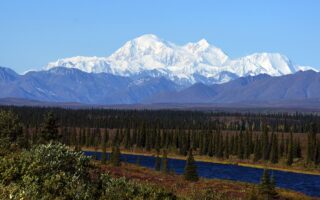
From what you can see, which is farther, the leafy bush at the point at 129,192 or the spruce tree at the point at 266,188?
the spruce tree at the point at 266,188

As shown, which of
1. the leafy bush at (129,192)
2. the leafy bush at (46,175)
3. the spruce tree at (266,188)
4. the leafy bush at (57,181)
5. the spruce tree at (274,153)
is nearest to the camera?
the leafy bush at (46,175)

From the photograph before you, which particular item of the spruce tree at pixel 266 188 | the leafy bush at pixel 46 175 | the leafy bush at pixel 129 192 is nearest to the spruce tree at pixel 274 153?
the spruce tree at pixel 266 188

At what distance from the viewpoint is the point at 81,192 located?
114ft

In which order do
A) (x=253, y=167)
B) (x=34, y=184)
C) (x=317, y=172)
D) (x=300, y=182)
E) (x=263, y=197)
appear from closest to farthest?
(x=34, y=184)
(x=263, y=197)
(x=300, y=182)
(x=317, y=172)
(x=253, y=167)

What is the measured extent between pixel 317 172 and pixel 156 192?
144 meters

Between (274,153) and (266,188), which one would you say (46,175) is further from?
(274,153)

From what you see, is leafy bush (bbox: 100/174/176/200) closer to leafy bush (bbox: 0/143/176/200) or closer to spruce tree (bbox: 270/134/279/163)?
leafy bush (bbox: 0/143/176/200)

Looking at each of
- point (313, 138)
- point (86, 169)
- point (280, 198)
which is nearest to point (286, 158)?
point (313, 138)

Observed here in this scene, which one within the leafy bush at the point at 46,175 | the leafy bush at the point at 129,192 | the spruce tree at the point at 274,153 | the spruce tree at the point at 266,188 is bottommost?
the spruce tree at the point at 274,153

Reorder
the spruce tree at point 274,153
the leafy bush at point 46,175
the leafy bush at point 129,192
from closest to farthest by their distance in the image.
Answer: the leafy bush at point 46,175 < the leafy bush at point 129,192 < the spruce tree at point 274,153

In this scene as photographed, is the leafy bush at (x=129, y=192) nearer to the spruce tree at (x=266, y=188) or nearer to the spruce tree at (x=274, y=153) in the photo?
the spruce tree at (x=266, y=188)

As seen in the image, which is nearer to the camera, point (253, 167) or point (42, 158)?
point (42, 158)

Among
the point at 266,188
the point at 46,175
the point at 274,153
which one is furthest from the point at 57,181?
the point at 274,153

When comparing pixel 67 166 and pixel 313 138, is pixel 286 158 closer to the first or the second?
pixel 313 138
